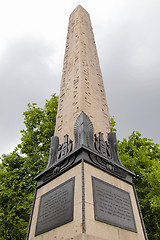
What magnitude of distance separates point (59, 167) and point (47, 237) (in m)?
1.37

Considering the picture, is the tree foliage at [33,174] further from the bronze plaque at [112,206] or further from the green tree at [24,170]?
the bronze plaque at [112,206]

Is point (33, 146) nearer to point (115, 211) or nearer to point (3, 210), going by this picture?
point (3, 210)

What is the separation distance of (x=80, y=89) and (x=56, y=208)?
3470 mm

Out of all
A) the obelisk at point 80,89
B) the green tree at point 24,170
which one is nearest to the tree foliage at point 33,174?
the green tree at point 24,170

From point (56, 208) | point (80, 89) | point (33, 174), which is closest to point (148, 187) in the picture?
point (33, 174)

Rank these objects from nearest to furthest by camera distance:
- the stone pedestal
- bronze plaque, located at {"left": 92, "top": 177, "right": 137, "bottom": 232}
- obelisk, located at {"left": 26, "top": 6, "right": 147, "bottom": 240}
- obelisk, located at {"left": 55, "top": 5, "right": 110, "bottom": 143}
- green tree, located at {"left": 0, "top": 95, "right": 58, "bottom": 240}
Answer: the stone pedestal
obelisk, located at {"left": 26, "top": 6, "right": 147, "bottom": 240}
bronze plaque, located at {"left": 92, "top": 177, "right": 137, "bottom": 232}
obelisk, located at {"left": 55, "top": 5, "right": 110, "bottom": 143}
green tree, located at {"left": 0, "top": 95, "right": 58, "bottom": 240}

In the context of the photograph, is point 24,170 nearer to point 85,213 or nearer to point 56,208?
point 56,208

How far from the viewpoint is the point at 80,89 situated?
19.4ft

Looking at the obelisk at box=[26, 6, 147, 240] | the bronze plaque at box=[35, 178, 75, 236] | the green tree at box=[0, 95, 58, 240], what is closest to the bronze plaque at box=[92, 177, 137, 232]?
the obelisk at box=[26, 6, 147, 240]

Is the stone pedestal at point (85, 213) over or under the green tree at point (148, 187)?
under

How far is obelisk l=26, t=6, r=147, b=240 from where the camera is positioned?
3.16m

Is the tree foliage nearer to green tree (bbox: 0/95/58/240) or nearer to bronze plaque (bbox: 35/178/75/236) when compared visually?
green tree (bbox: 0/95/58/240)

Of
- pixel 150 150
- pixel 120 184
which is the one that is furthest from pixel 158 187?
pixel 120 184

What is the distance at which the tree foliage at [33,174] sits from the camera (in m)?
8.20
